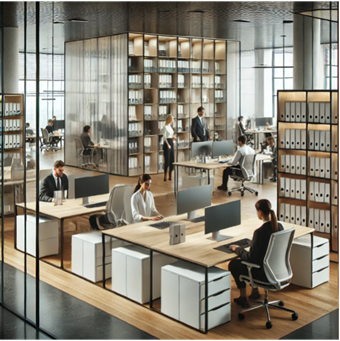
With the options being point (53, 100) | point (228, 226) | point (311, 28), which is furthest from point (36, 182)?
point (53, 100)

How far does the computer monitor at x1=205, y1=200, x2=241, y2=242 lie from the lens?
5.70 metres

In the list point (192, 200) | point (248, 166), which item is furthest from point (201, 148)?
point (192, 200)

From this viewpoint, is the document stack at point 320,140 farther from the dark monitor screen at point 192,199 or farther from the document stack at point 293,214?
the dark monitor screen at point 192,199

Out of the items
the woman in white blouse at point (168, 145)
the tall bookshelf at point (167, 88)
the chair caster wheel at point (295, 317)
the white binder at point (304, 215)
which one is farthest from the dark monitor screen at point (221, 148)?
the chair caster wheel at point (295, 317)

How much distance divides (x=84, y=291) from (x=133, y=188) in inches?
71.8

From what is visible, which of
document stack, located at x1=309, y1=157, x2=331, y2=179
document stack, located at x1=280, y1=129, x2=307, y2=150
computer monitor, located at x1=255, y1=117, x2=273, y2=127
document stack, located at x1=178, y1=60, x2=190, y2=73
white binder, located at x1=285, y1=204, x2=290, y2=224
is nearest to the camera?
document stack, located at x1=309, y1=157, x2=331, y2=179

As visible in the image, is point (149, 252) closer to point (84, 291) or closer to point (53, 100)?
point (84, 291)

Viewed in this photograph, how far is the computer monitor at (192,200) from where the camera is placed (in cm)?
638

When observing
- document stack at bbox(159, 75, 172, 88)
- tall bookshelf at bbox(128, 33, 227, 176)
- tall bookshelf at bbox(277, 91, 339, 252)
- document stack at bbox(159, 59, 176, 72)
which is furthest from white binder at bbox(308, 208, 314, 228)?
document stack at bbox(159, 59, 176, 72)

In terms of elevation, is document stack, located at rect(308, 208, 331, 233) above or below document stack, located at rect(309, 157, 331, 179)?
below

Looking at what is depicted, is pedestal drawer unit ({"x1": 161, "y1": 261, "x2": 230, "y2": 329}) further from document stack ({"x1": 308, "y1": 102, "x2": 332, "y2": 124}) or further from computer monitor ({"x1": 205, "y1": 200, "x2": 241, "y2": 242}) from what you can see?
document stack ({"x1": 308, "y1": 102, "x2": 332, "y2": 124})

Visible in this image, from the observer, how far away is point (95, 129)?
1463 centimetres

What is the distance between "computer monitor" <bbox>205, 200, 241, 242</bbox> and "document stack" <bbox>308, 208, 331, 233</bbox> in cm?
191

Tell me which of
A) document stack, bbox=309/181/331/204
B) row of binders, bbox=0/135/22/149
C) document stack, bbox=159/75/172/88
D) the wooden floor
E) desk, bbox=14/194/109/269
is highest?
document stack, bbox=159/75/172/88
